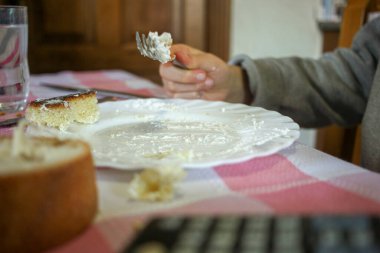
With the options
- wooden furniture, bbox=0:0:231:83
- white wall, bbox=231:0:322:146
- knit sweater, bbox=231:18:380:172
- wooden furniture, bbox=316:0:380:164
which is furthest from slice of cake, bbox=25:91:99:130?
white wall, bbox=231:0:322:146

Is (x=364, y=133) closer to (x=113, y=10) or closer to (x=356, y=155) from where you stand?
(x=356, y=155)

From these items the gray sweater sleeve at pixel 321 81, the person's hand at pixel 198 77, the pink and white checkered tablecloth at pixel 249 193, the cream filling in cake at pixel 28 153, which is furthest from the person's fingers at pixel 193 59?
the cream filling in cake at pixel 28 153

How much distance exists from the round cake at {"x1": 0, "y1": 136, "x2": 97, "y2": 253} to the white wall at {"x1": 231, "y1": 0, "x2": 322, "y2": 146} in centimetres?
215

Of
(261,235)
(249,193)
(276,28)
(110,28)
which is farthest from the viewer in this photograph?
(276,28)

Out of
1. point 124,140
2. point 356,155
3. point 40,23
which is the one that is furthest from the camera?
point 40,23

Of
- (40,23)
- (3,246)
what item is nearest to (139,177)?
(3,246)

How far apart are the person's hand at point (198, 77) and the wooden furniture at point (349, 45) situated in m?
0.48

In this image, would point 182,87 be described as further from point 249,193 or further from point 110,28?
point 110,28

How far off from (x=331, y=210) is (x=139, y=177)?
0.56 feet

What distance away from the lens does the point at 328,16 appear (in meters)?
2.39

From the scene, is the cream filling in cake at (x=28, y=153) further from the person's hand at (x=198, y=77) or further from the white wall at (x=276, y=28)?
the white wall at (x=276, y=28)

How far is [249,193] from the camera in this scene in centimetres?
42

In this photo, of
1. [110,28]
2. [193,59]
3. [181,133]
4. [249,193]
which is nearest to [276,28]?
[110,28]

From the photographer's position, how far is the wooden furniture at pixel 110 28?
2.22 meters
